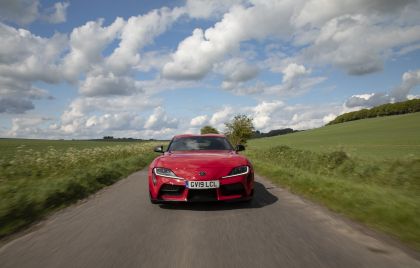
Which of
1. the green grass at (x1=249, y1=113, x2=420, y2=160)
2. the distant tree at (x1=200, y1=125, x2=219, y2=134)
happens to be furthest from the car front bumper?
the distant tree at (x1=200, y1=125, x2=219, y2=134)

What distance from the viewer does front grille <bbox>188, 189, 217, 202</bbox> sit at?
5836mm

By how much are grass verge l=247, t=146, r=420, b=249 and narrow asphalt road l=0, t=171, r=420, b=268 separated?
0.54 metres

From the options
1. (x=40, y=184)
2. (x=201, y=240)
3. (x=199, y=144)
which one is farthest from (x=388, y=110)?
(x=201, y=240)

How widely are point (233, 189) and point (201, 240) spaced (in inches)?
76.1

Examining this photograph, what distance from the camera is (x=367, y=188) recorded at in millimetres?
7754

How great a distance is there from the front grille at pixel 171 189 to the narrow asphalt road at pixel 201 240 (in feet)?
1.10

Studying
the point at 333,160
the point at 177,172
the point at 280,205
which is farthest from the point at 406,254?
the point at 333,160

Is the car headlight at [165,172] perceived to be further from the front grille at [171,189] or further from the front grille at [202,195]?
the front grille at [202,195]

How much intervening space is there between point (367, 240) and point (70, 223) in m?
4.07

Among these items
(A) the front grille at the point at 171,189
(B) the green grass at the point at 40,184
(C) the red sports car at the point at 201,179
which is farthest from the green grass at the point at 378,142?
(B) the green grass at the point at 40,184

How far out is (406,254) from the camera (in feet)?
11.5

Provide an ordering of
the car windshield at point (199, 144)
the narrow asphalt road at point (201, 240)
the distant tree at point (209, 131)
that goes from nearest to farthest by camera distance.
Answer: the narrow asphalt road at point (201, 240) → the car windshield at point (199, 144) → the distant tree at point (209, 131)

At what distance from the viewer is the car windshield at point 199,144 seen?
26.1 feet

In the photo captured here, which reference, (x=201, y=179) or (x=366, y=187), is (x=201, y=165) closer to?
(x=201, y=179)
